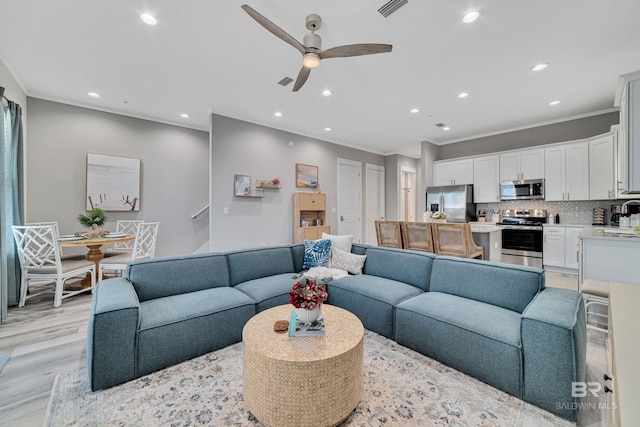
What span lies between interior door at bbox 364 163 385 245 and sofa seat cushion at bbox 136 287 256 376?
537 centimetres

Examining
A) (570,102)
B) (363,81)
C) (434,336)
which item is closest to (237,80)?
(363,81)

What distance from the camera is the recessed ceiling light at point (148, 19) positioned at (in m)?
2.27

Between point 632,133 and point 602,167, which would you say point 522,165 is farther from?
point 632,133

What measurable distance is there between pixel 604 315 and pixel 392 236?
2352 mm

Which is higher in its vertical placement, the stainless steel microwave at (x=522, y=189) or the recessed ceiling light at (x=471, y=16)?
the recessed ceiling light at (x=471, y=16)

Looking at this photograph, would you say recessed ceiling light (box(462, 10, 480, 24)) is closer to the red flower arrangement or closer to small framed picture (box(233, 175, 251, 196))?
the red flower arrangement

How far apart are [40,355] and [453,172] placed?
23.8 feet

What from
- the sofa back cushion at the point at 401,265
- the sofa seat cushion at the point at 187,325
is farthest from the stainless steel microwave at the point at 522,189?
the sofa seat cushion at the point at 187,325

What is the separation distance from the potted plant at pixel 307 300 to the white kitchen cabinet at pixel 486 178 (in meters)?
5.56

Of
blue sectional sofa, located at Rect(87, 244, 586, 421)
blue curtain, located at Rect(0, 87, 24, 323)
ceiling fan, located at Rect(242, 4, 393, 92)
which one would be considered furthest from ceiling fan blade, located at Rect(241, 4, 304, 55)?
blue curtain, located at Rect(0, 87, 24, 323)

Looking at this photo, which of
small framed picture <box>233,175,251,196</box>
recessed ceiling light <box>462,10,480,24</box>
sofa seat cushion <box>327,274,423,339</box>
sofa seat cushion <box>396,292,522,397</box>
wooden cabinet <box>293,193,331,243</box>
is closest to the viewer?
sofa seat cushion <box>396,292,522,397</box>

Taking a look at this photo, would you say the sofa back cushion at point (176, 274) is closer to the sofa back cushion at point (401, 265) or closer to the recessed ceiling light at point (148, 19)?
the sofa back cushion at point (401, 265)

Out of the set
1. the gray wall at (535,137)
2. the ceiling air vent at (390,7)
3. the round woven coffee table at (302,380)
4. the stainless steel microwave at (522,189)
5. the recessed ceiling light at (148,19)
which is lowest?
the round woven coffee table at (302,380)

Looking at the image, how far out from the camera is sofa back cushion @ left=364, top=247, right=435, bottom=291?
2.65m
